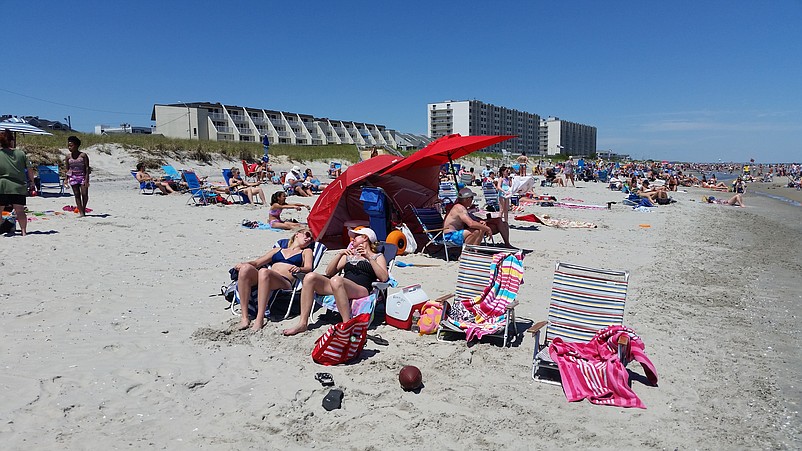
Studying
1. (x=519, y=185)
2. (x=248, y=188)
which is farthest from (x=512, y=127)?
(x=519, y=185)

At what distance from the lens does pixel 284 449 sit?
9.18 feet

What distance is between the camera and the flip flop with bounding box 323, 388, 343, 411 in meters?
3.19

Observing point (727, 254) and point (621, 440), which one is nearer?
point (621, 440)

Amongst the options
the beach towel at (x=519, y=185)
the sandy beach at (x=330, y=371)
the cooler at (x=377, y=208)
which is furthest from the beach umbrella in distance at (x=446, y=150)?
the beach towel at (x=519, y=185)

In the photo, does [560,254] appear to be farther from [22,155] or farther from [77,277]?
[22,155]

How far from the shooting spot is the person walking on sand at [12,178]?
7.65 m

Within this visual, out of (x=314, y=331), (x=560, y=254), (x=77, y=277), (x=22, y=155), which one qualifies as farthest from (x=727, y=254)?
(x=22, y=155)

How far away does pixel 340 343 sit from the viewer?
376 centimetres

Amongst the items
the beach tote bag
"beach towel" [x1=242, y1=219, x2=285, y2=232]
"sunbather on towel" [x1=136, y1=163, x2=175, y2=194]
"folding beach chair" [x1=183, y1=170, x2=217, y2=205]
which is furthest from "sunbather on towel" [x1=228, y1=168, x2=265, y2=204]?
the beach tote bag

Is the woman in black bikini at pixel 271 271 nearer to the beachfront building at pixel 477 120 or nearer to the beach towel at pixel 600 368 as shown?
the beach towel at pixel 600 368

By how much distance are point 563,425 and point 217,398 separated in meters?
2.08

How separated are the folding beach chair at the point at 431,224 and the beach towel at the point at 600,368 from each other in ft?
12.5

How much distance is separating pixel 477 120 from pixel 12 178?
103256 mm

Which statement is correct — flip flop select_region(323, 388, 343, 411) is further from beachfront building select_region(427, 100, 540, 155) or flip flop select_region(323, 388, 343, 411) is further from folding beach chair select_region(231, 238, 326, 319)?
beachfront building select_region(427, 100, 540, 155)
